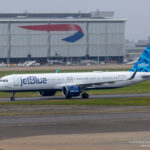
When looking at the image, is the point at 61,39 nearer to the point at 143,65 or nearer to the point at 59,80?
the point at 143,65

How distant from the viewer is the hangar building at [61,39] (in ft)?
563

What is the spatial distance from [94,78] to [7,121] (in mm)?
24056

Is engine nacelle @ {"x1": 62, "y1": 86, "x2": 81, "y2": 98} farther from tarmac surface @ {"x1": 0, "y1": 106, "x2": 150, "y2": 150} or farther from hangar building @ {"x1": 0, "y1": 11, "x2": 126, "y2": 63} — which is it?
hangar building @ {"x1": 0, "y1": 11, "x2": 126, "y2": 63}

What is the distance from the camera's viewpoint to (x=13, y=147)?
2642cm

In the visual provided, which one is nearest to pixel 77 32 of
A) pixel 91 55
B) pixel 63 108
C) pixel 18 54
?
pixel 91 55

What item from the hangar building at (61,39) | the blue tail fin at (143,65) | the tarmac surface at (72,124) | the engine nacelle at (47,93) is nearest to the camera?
the tarmac surface at (72,124)

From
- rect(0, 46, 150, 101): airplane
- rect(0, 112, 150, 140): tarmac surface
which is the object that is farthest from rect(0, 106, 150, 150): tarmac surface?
rect(0, 46, 150, 101): airplane

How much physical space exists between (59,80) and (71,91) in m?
2.39

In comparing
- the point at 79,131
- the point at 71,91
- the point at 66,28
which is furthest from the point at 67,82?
the point at 66,28

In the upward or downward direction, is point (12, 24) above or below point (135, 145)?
above

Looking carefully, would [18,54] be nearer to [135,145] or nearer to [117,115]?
[117,115]

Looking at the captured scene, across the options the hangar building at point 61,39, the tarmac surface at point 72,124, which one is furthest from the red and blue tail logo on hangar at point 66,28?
the tarmac surface at point 72,124

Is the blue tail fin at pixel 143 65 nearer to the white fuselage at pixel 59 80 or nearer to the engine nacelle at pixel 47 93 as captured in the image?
the white fuselage at pixel 59 80

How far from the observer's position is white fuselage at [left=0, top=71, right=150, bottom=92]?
55719 millimetres
